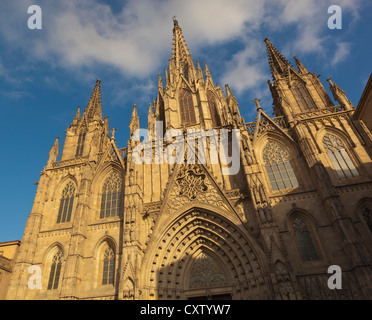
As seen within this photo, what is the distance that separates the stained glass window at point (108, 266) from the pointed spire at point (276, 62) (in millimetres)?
21213

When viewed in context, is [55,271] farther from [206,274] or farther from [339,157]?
[339,157]

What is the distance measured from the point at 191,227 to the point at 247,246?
152 inches

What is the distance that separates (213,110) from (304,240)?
1515 centimetres

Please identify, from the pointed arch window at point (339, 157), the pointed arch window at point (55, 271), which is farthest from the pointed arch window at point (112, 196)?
the pointed arch window at point (339, 157)

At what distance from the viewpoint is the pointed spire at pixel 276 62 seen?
25411 millimetres

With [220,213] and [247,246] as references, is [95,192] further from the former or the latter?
[247,246]

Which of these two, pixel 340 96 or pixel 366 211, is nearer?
pixel 366 211

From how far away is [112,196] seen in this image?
20.6 meters

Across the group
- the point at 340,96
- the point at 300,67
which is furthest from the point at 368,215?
the point at 300,67

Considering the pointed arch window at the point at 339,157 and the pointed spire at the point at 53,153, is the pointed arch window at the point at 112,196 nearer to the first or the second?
the pointed spire at the point at 53,153

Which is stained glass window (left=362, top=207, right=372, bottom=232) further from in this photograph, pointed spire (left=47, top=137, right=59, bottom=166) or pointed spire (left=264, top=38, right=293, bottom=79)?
pointed spire (left=47, top=137, right=59, bottom=166)

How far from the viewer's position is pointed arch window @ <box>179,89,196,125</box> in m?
24.7

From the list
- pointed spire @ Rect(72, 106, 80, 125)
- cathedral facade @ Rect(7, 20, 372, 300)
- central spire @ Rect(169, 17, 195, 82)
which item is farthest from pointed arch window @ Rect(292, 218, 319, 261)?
pointed spire @ Rect(72, 106, 80, 125)
